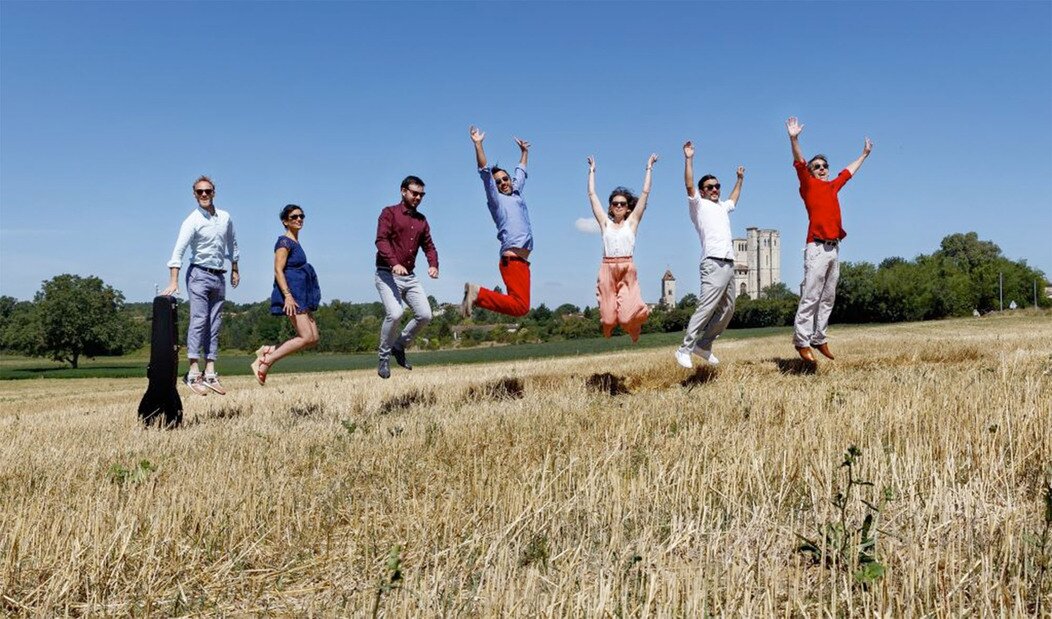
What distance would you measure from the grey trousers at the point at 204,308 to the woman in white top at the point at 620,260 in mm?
5141

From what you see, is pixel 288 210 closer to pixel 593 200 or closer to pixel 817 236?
pixel 593 200

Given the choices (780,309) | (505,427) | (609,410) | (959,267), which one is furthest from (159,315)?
(959,267)

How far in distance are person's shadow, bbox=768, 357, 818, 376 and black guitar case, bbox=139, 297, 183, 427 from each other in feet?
27.7

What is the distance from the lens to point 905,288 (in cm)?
8531

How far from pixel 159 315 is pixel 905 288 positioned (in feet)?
294

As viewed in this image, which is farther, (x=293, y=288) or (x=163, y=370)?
(x=293, y=288)

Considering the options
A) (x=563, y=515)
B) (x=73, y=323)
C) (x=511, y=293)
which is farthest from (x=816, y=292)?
(x=73, y=323)

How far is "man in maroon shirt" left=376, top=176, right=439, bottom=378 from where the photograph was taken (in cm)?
966

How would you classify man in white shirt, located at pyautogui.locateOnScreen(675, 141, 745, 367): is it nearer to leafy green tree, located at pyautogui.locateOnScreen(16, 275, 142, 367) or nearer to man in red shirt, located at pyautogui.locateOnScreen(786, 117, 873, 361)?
man in red shirt, located at pyautogui.locateOnScreen(786, 117, 873, 361)

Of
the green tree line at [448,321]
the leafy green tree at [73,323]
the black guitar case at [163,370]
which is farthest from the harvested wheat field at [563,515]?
the leafy green tree at [73,323]

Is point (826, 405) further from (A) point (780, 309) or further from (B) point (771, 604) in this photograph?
(A) point (780, 309)

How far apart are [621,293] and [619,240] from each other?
0.70m

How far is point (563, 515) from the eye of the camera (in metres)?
4.12

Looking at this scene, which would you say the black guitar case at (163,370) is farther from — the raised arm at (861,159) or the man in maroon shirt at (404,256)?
the raised arm at (861,159)
